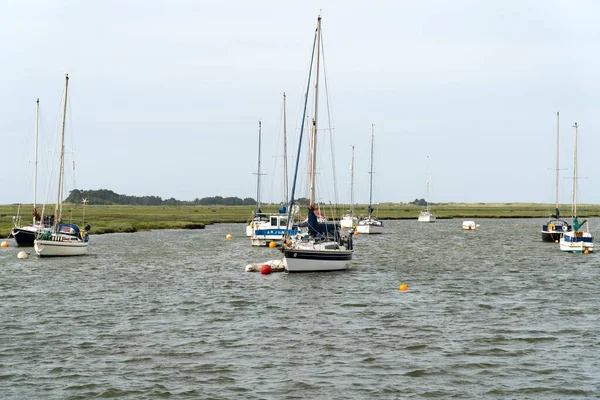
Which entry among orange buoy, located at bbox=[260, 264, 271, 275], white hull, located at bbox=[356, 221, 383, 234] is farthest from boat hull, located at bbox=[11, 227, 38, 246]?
white hull, located at bbox=[356, 221, 383, 234]

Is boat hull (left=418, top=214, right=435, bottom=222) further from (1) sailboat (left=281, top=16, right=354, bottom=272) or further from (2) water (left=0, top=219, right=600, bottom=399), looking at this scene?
(1) sailboat (left=281, top=16, right=354, bottom=272)

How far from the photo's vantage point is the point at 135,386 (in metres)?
24.3

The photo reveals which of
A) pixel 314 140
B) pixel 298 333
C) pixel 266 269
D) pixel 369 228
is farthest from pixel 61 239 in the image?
pixel 369 228

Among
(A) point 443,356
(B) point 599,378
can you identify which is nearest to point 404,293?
(A) point 443,356

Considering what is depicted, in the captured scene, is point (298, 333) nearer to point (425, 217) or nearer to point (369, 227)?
point (369, 227)

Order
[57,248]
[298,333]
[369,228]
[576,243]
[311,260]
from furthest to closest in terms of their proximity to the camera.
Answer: [369,228] → [576,243] → [57,248] → [311,260] → [298,333]

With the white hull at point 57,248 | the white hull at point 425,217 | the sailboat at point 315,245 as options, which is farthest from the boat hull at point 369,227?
the sailboat at point 315,245

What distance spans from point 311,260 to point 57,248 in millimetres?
26974

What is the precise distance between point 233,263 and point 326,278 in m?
16.4

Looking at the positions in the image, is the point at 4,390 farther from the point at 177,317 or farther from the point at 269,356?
the point at 177,317

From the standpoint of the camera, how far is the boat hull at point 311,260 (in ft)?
173

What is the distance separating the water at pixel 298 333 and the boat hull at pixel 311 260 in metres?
0.83

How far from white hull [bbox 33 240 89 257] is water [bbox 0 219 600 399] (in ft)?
19.0

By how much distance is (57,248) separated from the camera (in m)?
68.6
